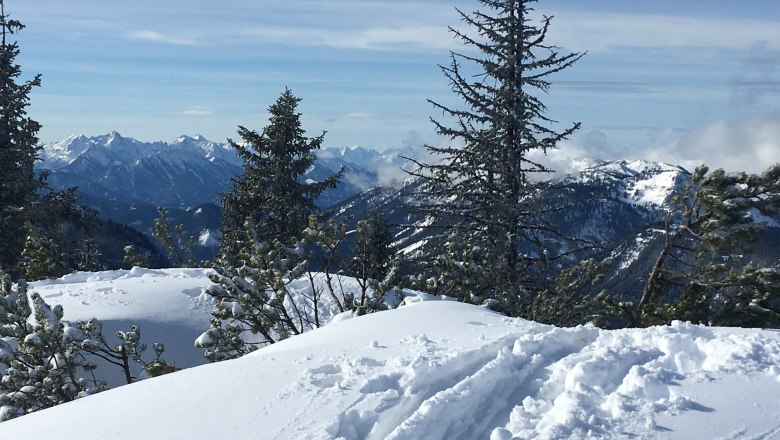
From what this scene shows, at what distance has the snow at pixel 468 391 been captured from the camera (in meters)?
3.63

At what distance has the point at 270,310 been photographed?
7.75 meters

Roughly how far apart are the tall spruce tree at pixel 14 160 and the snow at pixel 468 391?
671 inches

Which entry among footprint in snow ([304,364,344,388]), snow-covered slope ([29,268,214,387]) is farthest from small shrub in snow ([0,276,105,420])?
footprint in snow ([304,364,344,388])

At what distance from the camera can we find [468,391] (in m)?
4.08

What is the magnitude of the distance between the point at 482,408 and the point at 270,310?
4453 millimetres

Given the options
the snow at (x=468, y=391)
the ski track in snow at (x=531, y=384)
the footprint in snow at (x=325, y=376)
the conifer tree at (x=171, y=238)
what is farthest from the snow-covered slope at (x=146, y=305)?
the ski track in snow at (x=531, y=384)

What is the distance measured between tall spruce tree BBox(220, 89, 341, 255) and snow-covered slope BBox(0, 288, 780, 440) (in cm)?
1636

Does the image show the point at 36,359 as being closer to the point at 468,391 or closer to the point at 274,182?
the point at 468,391

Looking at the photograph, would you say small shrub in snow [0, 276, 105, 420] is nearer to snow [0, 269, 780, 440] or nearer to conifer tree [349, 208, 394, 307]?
snow [0, 269, 780, 440]

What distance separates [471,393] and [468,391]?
0.03m

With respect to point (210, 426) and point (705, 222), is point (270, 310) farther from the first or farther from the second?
point (705, 222)

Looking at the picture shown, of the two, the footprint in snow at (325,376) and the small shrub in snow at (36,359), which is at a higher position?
the footprint in snow at (325,376)

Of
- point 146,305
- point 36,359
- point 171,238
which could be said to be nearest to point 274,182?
point 171,238

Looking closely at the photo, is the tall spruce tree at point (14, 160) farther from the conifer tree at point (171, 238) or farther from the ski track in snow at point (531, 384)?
the ski track in snow at point (531, 384)
